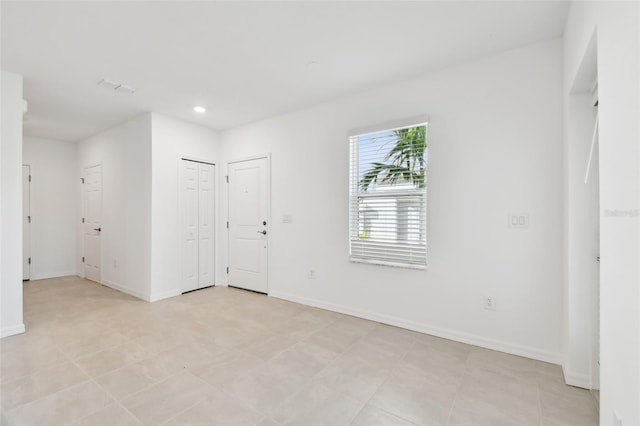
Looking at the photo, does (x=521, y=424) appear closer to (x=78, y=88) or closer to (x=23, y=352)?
(x=23, y=352)

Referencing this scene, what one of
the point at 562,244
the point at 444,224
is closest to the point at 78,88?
the point at 444,224

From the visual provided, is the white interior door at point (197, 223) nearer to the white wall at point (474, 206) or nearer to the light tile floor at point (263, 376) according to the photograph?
the light tile floor at point (263, 376)

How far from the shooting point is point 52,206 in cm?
569

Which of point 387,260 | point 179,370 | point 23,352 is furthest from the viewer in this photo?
point 387,260

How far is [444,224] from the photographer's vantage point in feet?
9.59

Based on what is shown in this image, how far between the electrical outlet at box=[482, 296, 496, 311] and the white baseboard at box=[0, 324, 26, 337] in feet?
14.9

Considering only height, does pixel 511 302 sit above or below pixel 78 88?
below

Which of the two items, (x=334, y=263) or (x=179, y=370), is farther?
(x=334, y=263)

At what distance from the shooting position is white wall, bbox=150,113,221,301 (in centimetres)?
413

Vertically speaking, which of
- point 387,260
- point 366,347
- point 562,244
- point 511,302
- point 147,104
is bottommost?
point 366,347

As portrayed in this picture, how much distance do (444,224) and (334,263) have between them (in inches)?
54.9

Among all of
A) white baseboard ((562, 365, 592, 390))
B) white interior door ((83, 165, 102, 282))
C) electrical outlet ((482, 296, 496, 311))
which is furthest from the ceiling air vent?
white baseboard ((562, 365, 592, 390))

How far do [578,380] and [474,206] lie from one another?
4.80 feet

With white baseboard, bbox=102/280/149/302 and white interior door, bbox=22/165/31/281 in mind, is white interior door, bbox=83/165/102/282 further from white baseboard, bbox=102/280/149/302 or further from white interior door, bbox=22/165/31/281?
white interior door, bbox=22/165/31/281
